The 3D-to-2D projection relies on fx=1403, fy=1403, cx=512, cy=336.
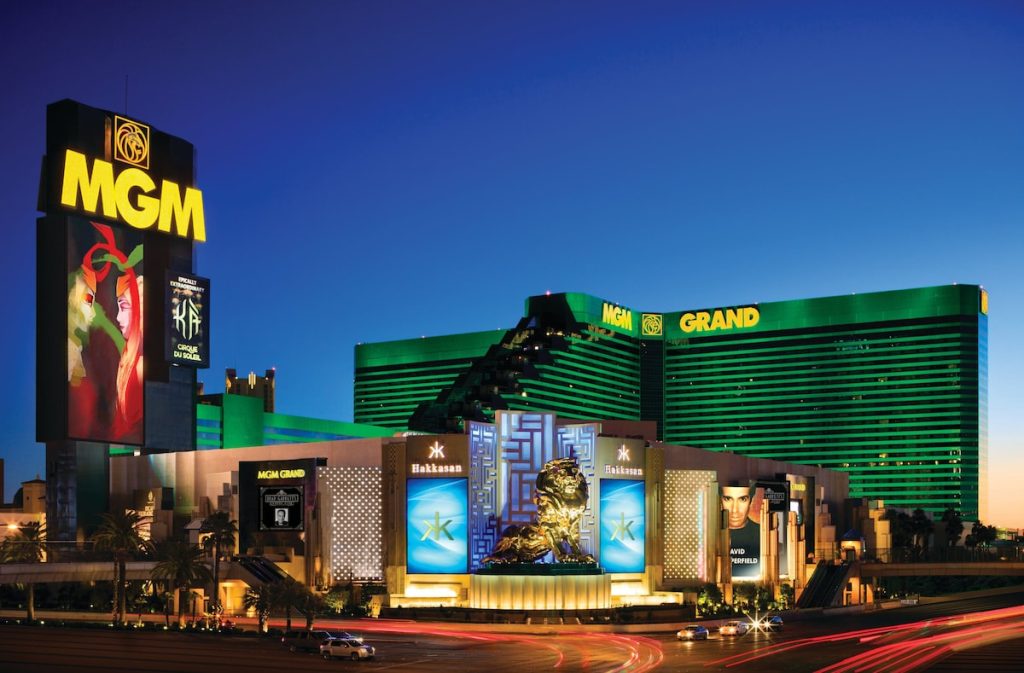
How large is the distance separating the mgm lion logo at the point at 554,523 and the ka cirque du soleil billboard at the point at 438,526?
6063 millimetres

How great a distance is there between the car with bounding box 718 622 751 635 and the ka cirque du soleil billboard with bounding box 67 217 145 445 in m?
60.9

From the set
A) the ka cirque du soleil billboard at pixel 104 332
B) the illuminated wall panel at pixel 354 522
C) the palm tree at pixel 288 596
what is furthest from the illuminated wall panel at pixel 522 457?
the ka cirque du soleil billboard at pixel 104 332

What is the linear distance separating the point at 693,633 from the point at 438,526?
91.3ft

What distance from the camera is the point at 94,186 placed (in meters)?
126

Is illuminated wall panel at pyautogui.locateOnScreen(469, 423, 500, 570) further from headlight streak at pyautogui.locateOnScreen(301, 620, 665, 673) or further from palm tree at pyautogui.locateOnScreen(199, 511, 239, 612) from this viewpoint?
palm tree at pyautogui.locateOnScreen(199, 511, 239, 612)

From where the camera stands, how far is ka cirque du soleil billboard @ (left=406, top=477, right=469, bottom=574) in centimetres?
11012

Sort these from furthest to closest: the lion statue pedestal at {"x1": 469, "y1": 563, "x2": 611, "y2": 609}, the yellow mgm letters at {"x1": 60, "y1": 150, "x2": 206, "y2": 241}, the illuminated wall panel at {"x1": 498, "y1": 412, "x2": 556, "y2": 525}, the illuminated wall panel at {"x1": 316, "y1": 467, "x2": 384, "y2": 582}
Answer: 1. the yellow mgm letters at {"x1": 60, "y1": 150, "x2": 206, "y2": 241}
2. the illuminated wall panel at {"x1": 316, "y1": 467, "x2": 384, "y2": 582}
3. the illuminated wall panel at {"x1": 498, "y1": 412, "x2": 556, "y2": 525}
4. the lion statue pedestal at {"x1": 469, "y1": 563, "x2": 611, "y2": 609}

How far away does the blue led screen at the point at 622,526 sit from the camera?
114 metres

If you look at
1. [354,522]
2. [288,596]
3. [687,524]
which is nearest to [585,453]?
[687,524]

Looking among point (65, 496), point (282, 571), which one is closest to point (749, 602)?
point (282, 571)

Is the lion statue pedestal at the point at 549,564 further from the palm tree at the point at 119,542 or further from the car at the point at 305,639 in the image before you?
the palm tree at the point at 119,542

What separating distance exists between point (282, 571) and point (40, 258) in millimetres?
35694

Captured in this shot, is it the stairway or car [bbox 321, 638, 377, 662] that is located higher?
car [bbox 321, 638, 377, 662]

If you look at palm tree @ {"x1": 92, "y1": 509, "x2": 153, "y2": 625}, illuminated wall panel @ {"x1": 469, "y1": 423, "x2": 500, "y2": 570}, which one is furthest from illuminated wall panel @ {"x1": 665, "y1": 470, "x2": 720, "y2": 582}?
palm tree @ {"x1": 92, "y1": 509, "x2": 153, "y2": 625}
